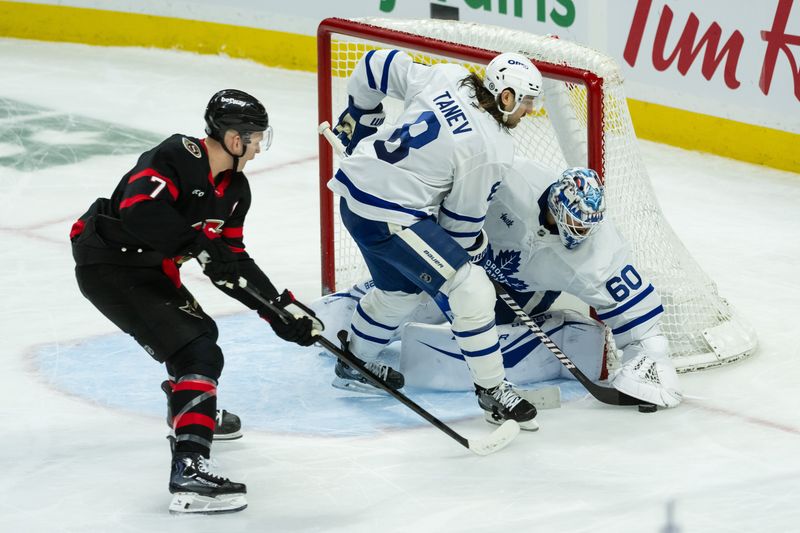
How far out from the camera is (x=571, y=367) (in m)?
4.20

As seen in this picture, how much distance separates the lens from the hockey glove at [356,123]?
4516mm

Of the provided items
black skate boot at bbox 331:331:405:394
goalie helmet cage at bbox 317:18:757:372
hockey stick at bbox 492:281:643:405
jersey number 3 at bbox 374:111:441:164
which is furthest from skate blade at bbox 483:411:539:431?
jersey number 3 at bbox 374:111:441:164

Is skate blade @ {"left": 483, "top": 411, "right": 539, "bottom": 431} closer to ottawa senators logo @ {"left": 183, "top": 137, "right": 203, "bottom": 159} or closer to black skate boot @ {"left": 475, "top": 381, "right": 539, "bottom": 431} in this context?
black skate boot @ {"left": 475, "top": 381, "right": 539, "bottom": 431}

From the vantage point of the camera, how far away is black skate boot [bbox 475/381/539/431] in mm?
3965

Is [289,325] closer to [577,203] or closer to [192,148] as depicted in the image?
[192,148]

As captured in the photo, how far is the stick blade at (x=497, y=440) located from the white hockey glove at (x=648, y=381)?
42cm

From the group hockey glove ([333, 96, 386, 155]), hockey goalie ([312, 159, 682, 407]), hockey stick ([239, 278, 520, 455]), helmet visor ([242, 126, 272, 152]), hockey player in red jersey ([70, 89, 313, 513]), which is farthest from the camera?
hockey glove ([333, 96, 386, 155])

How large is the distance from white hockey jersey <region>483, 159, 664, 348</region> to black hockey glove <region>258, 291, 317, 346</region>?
86cm

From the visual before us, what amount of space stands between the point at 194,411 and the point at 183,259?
14.9 inches

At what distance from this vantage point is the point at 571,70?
4.15m

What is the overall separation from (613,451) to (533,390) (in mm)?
397

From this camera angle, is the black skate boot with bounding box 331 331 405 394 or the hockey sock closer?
the hockey sock

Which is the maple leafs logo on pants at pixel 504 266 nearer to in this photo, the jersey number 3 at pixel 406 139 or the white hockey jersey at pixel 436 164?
the white hockey jersey at pixel 436 164

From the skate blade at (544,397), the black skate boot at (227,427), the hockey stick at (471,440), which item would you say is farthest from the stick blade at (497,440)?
the black skate boot at (227,427)
